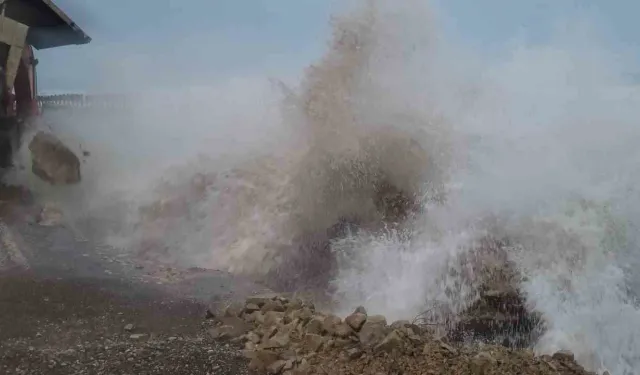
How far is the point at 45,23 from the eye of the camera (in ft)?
41.9

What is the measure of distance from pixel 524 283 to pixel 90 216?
7450mm

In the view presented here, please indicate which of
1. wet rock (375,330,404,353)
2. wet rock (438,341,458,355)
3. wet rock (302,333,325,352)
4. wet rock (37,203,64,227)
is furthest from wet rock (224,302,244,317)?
wet rock (37,203,64,227)

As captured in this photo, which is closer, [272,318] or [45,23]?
[272,318]

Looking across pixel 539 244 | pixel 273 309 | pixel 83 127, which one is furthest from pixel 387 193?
pixel 83 127

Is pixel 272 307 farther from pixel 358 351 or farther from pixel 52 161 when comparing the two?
pixel 52 161

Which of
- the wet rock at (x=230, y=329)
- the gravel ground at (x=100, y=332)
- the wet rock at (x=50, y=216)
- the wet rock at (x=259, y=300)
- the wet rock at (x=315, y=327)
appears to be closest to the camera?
the gravel ground at (x=100, y=332)

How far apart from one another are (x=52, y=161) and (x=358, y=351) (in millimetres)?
8503

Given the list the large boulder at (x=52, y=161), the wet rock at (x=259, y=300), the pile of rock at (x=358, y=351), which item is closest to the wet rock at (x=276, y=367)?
the pile of rock at (x=358, y=351)

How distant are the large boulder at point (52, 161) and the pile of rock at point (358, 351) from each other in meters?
6.98

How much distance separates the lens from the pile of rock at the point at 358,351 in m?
5.04

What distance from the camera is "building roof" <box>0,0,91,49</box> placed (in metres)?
12.1

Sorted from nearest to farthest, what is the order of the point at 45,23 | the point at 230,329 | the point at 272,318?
the point at 230,329 → the point at 272,318 → the point at 45,23

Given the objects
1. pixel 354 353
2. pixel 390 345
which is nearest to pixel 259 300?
pixel 354 353

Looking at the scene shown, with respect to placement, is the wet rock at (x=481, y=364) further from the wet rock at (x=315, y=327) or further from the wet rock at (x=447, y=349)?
the wet rock at (x=315, y=327)
